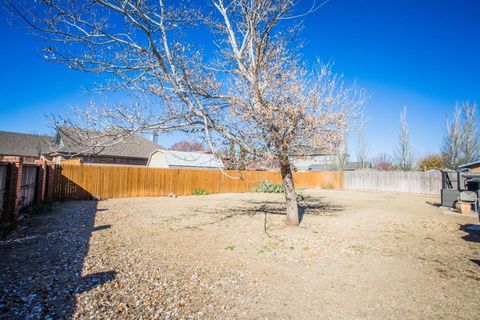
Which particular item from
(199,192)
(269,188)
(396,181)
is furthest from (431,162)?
(199,192)

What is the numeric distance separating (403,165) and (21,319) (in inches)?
1348

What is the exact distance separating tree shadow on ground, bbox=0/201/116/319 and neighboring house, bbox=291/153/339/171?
5.28 m

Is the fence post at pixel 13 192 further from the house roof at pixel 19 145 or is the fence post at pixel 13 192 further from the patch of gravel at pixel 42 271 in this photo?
the house roof at pixel 19 145

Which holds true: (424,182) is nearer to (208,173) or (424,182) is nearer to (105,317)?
(208,173)

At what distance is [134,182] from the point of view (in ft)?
53.9

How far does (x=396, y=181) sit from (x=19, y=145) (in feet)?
127

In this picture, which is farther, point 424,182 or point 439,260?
point 424,182

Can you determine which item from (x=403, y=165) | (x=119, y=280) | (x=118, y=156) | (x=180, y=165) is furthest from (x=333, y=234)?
(x=403, y=165)

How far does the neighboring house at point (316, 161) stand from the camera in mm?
7348

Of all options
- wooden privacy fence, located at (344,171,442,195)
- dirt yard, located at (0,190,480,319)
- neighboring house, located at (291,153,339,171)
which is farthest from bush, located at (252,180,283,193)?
dirt yard, located at (0,190,480,319)

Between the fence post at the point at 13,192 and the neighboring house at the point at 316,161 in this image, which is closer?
the fence post at the point at 13,192

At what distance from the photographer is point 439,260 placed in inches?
205

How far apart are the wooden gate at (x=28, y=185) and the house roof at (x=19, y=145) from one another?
2027 centimetres

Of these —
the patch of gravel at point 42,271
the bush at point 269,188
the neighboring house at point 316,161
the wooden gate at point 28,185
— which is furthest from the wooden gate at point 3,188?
the bush at point 269,188
